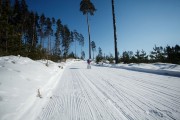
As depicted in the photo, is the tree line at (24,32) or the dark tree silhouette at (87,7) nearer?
the tree line at (24,32)

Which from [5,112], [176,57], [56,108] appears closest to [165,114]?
[56,108]

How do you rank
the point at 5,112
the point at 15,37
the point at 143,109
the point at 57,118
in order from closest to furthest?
the point at 5,112 < the point at 57,118 < the point at 143,109 < the point at 15,37

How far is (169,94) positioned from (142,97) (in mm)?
894

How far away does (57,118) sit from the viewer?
2777mm

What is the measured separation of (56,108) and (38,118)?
593 millimetres

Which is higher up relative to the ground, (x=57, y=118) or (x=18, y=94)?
(x=18, y=94)

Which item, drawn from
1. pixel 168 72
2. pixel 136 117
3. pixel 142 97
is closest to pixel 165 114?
pixel 136 117

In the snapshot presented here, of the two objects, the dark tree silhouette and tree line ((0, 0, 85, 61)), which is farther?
the dark tree silhouette

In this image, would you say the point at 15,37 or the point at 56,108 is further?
the point at 15,37

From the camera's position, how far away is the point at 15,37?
17.3 meters

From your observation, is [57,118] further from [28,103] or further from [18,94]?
[18,94]

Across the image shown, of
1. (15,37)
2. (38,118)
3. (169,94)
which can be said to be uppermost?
(15,37)

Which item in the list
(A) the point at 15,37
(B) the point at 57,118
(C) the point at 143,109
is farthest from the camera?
(A) the point at 15,37

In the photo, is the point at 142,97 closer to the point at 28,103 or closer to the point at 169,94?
the point at 169,94
